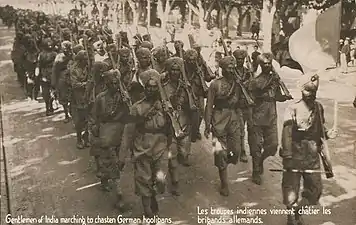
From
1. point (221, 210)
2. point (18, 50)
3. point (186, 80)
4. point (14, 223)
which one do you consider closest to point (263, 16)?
point (18, 50)

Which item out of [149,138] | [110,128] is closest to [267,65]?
[149,138]

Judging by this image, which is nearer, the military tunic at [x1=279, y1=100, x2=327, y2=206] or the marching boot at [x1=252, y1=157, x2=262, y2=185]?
the military tunic at [x1=279, y1=100, x2=327, y2=206]

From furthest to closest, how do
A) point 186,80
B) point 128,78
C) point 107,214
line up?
point 128,78, point 186,80, point 107,214

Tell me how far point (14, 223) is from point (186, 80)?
187 centimetres

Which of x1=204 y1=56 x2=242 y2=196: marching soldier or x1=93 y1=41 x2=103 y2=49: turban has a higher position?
x1=93 y1=41 x2=103 y2=49: turban

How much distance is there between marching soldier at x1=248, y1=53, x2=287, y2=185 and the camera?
15.9ft

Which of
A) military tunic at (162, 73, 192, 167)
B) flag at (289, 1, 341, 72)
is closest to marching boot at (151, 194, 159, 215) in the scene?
military tunic at (162, 73, 192, 167)

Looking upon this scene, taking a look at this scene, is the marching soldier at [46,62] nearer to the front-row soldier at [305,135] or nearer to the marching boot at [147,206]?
the marching boot at [147,206]

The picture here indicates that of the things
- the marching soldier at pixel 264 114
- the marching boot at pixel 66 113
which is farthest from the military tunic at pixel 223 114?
the marching boot at pixel 66 113

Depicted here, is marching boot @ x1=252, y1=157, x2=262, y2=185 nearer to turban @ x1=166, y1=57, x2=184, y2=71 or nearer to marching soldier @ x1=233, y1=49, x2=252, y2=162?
marching soldier @ x1=233, y1=49, x2=252, y2=162

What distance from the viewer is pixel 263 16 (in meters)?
9.20

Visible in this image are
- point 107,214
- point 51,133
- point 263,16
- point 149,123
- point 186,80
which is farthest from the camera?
point 263,16

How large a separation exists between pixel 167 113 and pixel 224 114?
70cm

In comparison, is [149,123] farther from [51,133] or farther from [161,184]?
→ [51,133]
